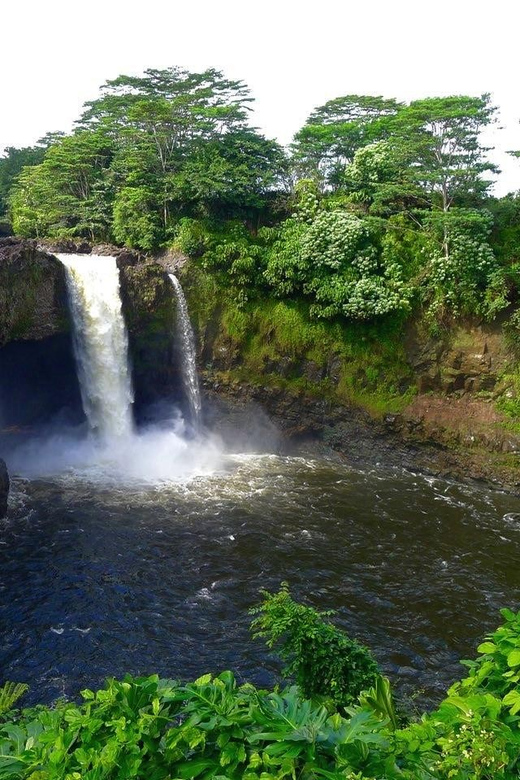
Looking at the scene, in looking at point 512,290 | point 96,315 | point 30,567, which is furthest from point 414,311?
point 30,567

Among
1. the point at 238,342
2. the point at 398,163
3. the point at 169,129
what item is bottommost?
the point at 238,342

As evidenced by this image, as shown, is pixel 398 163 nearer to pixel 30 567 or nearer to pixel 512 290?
pixel 512 290

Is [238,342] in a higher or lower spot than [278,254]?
lower

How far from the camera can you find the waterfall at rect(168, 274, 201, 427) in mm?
21203

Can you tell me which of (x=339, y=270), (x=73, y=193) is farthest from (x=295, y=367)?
(x=73, y=193)

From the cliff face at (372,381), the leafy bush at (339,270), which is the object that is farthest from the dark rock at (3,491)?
the leafy bush at (339,270)

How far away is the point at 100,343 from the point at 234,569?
10628mm

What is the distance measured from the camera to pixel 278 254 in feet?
69.5

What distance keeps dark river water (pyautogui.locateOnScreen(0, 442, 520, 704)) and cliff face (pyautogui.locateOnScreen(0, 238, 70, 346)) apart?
5023 millimetres

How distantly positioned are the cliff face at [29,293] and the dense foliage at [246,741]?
16.5 meters

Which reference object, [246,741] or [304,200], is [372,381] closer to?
[304,200]

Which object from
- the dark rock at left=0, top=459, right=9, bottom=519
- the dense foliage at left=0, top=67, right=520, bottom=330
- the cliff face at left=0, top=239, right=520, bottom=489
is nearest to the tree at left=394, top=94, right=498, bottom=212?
the dense foliage at left=0, top=67, right=520, bottom=330

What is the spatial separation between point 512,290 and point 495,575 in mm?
10385

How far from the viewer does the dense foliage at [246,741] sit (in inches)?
107
